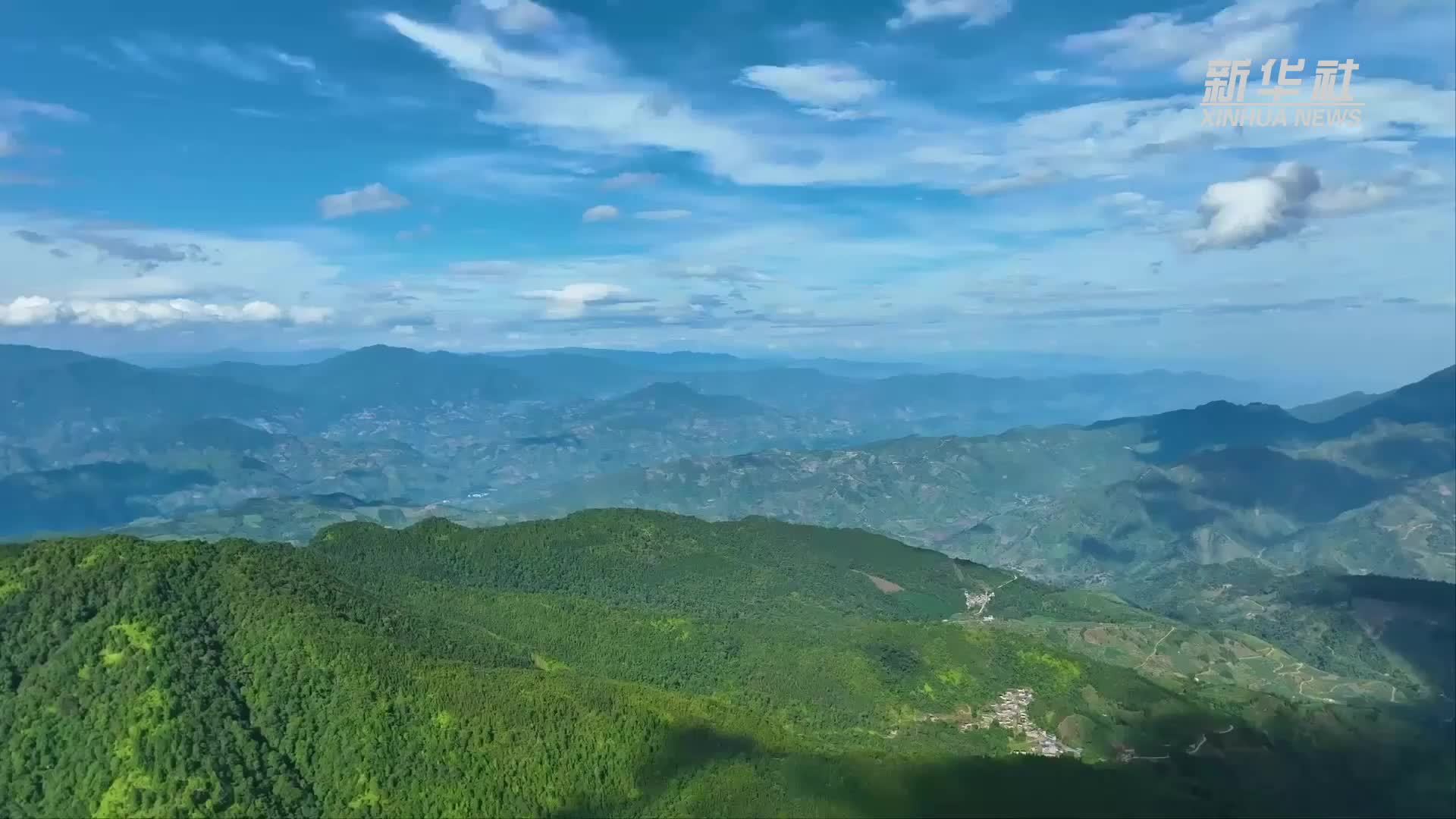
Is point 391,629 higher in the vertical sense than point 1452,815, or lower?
higher

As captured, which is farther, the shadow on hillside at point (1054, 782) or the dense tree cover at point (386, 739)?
the shadow on hillside at point (1054, 782)

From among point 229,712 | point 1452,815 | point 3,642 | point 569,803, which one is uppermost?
point 3,642

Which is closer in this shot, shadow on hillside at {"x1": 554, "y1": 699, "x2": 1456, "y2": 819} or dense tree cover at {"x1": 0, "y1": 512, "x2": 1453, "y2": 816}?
dense tree cover at {"x1": 0, "y1": 512, "x2": 1453, "y2": 816}

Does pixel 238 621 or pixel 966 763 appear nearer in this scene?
pixel 966 763

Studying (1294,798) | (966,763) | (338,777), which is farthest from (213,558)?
(1294,798)

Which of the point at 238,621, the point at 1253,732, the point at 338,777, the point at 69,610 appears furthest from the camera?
the point at 1253,732

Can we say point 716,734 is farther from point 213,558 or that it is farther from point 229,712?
point 213,558

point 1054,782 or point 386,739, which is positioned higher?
point 386,739

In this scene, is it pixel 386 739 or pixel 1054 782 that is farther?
pixel 386 739
